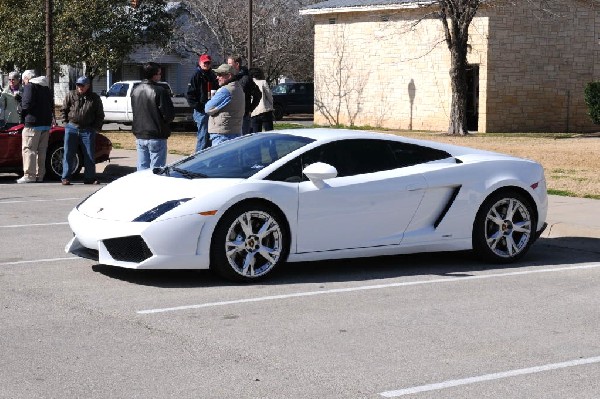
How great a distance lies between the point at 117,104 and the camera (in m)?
37.2

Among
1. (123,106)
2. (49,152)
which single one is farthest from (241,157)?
(123,106)

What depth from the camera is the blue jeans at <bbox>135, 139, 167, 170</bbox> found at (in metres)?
13.8

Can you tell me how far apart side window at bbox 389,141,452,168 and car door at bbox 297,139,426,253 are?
8 centimetres

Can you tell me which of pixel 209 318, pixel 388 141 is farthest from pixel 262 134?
pixel 209 318

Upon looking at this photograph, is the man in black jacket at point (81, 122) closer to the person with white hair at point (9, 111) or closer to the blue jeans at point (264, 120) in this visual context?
the person with white hair at point (9, 111)

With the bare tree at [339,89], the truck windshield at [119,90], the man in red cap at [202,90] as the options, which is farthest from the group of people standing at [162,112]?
the bare tree at [339,89]

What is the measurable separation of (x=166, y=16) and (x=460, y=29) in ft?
41.6

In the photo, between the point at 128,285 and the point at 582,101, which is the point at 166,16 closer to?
the point at 582,101

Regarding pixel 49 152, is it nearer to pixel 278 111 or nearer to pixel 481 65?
pixel 481 65

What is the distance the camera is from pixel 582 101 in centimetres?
3812

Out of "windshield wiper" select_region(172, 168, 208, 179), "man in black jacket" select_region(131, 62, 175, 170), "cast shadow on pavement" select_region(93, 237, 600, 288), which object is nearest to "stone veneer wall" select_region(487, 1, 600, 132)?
"man in black jacket" select_region(131, 62, 175, 170)

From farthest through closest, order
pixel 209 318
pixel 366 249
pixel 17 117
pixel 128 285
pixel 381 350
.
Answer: pixel 17 117
pixel 366 249
pixel 128 285
pixel 209 318
pixel 381 350

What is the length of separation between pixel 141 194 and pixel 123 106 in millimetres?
28254

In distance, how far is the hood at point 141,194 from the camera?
9008 mm
